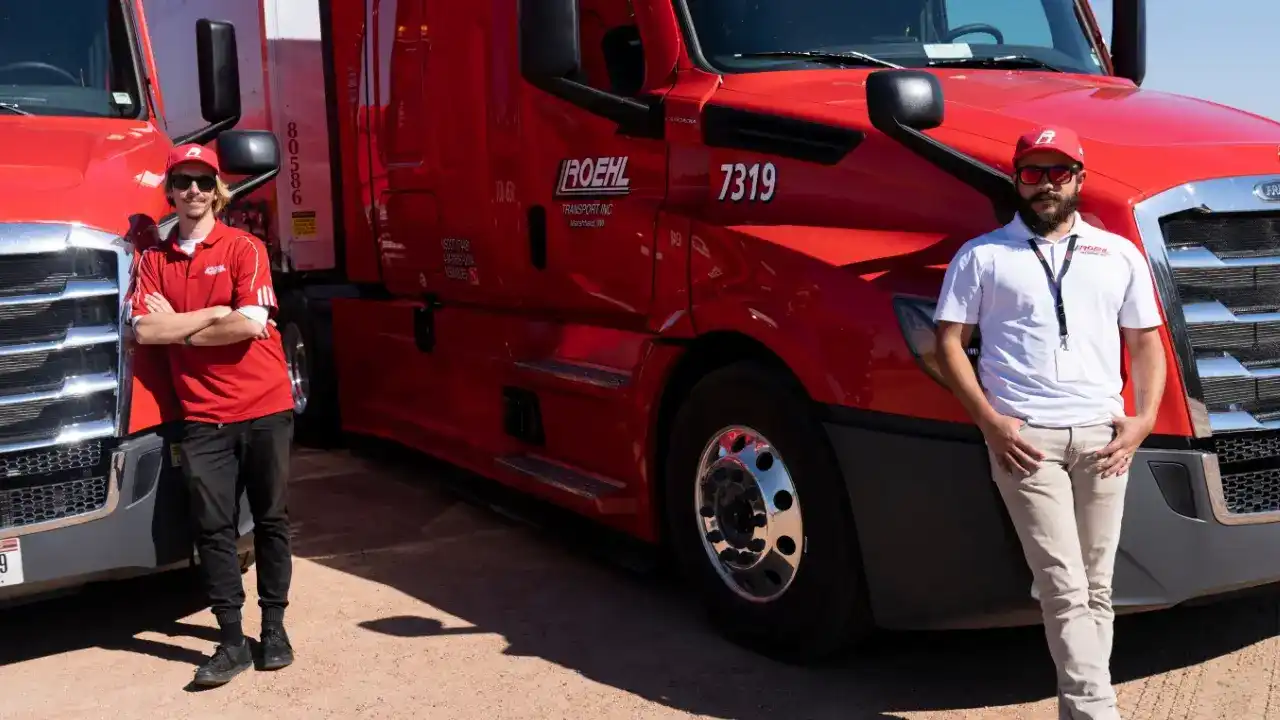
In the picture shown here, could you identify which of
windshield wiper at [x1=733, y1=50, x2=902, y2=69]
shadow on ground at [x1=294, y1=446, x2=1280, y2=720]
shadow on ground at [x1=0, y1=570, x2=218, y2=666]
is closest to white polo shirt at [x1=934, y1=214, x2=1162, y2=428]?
shadow on ground at [x1=294, y1=446, x2=1280, y2=720]

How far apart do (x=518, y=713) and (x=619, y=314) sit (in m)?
1.83

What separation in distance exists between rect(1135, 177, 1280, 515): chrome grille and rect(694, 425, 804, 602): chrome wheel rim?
1.37m

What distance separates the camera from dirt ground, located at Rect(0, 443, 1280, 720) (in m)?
4.64

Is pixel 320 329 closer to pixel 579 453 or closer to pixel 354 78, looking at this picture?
pixel 354 78

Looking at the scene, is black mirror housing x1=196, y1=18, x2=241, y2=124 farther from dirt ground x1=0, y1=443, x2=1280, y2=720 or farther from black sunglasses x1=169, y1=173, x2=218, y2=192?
Answer: dirt ground x1=0, y1=443, x2=1280, y2=720

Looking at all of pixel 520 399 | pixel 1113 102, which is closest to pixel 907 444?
pixel 1113 102

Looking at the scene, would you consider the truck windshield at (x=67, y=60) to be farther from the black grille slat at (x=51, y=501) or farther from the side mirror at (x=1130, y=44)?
the side mirror at (x=1130, y=44)

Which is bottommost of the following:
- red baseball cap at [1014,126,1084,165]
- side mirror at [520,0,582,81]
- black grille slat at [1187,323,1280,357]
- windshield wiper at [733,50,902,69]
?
black grille slat at [1187,323,1280,357]

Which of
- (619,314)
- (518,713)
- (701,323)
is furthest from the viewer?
(619,314)

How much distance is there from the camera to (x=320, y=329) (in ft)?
29.0

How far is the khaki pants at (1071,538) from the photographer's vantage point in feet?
12.7

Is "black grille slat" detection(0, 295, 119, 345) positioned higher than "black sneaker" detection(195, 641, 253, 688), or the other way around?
"black grille slat" detection(0, 295, 119, 345)

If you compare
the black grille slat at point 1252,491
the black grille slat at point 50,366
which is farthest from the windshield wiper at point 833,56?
the black grille slat at point 50,366

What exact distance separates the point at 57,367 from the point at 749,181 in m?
2.52
